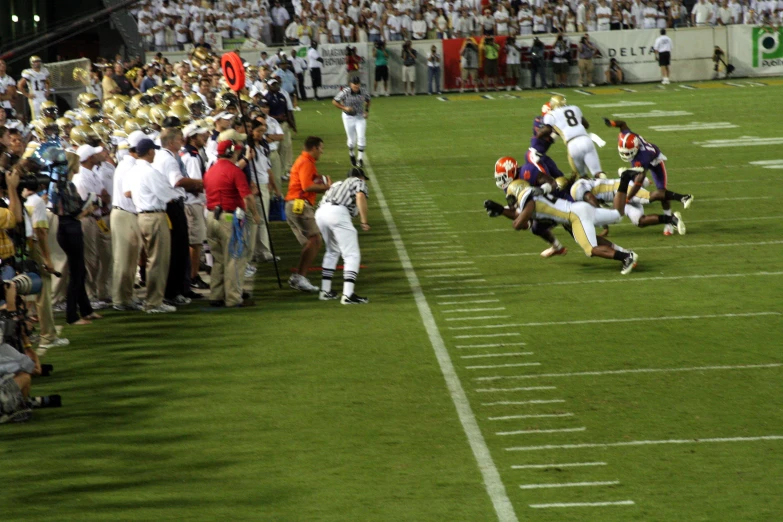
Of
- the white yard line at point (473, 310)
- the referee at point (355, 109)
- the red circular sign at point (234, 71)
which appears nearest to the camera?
the white yard line at point (473, 310)

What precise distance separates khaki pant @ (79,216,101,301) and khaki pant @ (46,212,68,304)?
0.76 feet

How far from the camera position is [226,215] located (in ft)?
38.1

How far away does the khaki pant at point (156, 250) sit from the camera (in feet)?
37.6

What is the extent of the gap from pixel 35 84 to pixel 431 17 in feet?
63.4

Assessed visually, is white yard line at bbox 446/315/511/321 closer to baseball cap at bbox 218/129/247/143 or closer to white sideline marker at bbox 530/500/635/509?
baseball cap at bbox 218/129/247/143

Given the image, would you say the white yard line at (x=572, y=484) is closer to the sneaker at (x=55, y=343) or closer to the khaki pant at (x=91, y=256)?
the sneaker at (x=55, y=343)

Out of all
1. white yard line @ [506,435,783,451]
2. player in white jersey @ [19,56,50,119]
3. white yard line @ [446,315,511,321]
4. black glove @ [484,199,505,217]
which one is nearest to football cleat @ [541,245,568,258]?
black glove @ [484,199,505,217]

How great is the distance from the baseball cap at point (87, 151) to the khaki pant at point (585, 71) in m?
27.0

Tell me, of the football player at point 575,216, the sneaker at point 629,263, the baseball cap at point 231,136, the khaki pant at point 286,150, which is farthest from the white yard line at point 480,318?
the khaki pant at point 286,150

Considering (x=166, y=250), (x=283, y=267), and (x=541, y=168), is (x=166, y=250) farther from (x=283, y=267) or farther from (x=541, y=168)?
(x=541, y=168)

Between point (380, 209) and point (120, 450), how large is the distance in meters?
10.1

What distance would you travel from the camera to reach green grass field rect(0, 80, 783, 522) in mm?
6754

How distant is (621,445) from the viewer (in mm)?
7453

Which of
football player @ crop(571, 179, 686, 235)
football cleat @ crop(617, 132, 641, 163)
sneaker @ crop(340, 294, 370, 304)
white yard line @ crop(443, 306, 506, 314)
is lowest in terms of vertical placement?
white yard line @ crop(443, 306, 506, 314)
